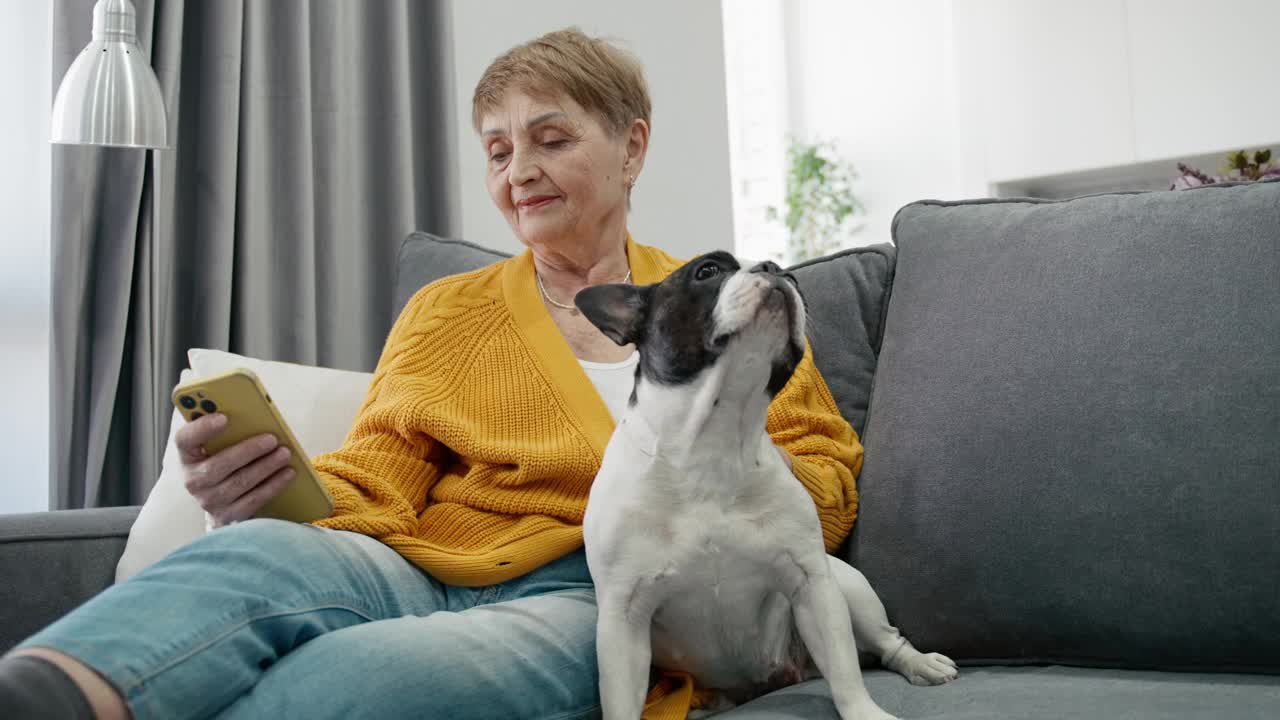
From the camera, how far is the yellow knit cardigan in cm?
130

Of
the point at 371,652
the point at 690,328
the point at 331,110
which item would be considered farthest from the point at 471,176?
the point at 371,652

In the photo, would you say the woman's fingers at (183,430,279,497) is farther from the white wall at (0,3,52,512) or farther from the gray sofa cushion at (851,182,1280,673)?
the white wall at (0,3,52,512)

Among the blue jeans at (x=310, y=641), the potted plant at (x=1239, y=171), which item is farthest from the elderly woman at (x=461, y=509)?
the potted plant at (x=1239, y=171)

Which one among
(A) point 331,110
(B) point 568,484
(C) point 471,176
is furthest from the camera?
(C) point 471,176

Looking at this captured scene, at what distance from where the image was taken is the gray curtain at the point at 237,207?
2.11 meters

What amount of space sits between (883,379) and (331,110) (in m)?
1.70

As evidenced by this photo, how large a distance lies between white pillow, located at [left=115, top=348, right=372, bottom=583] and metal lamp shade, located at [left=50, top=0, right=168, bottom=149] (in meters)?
0.37

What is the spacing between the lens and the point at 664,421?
114 cm

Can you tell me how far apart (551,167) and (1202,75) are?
372 cm

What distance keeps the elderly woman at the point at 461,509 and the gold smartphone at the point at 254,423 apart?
2cm

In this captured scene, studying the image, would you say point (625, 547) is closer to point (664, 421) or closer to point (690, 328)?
point (664, 421)

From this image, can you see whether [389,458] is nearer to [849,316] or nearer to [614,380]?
[614,380]

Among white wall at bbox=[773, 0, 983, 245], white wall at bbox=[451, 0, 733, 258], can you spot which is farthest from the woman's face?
white wall at bbox=[773, 0, 983, 245]

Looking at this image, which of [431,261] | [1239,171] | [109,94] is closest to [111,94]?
[109,94]
